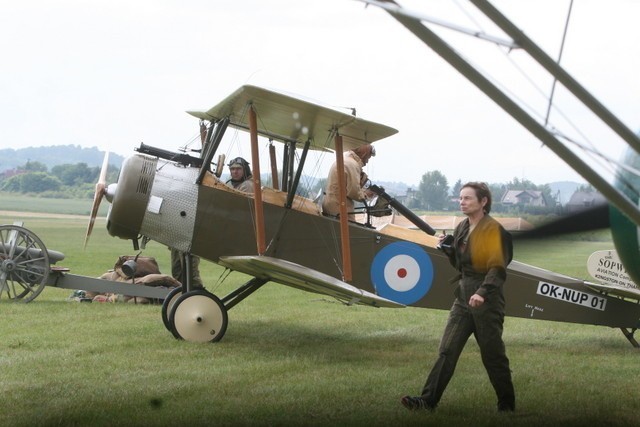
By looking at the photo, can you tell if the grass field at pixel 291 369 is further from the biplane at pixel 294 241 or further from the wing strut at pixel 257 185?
the wing strut at pixel 257 185

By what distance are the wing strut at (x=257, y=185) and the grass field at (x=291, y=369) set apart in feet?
2.77

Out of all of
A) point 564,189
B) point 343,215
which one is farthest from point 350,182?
point 564,189

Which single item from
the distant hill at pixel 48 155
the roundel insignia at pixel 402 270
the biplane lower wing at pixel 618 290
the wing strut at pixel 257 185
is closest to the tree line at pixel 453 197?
the roundel insignia at pixel 402 270

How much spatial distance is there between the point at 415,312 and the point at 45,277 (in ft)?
12.8

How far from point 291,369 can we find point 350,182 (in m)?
1.80

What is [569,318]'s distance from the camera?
776 centimetres

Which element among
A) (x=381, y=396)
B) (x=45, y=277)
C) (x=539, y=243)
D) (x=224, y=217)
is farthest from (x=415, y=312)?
(x=539, y=243)

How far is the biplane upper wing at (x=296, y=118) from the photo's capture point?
23.2 ft

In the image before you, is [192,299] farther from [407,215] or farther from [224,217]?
[407,215]

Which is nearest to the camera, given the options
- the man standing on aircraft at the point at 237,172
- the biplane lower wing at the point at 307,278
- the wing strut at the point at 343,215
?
the biplane lower wing at the point at 307,278

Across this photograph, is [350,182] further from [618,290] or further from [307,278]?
[618,290]

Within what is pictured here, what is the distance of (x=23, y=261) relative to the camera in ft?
32.7

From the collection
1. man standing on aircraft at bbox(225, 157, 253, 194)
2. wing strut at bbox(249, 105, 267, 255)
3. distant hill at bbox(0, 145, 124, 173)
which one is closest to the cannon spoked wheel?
man standing on aircraft at bbox(225, 157, 253, 194)

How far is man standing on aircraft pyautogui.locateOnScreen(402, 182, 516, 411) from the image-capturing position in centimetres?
489
